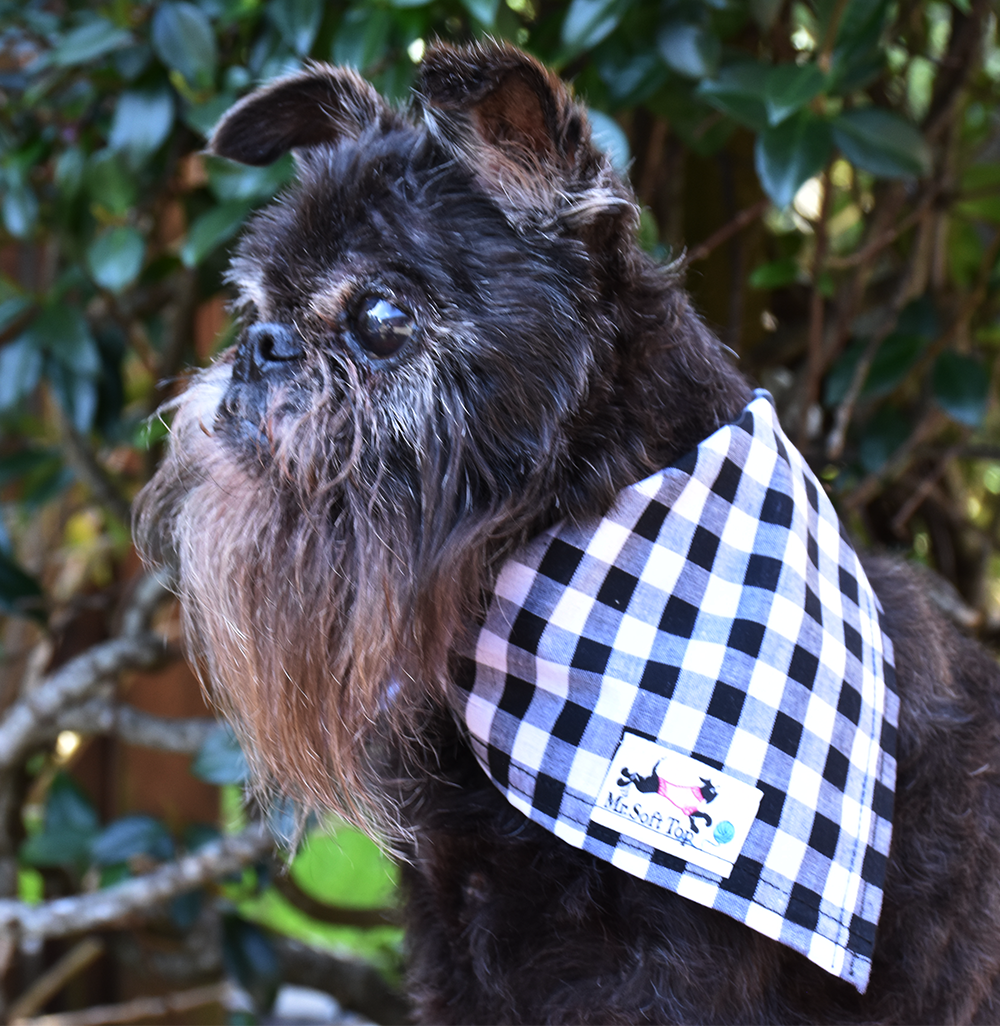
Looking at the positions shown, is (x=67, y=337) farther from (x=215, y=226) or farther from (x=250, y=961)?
(x=250, y=961)

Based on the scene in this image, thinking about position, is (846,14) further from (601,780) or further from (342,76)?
(601,780)

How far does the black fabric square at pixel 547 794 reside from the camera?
84cm

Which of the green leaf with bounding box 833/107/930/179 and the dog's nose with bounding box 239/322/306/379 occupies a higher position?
the green leaf with bounding box 833/107/930/179

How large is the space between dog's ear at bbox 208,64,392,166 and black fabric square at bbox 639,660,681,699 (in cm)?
55

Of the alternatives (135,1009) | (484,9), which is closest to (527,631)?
(484,9)

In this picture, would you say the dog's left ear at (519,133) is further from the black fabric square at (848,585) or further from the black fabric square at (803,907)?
the black fabric square at (803,907)

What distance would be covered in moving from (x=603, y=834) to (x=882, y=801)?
0.26 m

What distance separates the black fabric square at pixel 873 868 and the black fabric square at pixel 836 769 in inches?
2.4

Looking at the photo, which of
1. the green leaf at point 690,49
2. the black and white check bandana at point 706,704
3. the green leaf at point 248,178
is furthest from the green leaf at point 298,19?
the black and white check bandana at point 706,704

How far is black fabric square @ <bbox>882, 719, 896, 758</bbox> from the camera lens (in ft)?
2.95

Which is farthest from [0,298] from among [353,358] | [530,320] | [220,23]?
[530,320]

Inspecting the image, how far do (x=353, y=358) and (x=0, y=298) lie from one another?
115 centimetres

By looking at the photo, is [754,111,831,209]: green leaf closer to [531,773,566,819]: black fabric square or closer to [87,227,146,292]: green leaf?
[531,773,566,819]: black fabric square

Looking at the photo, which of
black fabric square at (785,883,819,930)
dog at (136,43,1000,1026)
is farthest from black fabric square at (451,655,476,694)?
black fabric square at (785,883,819,930)
